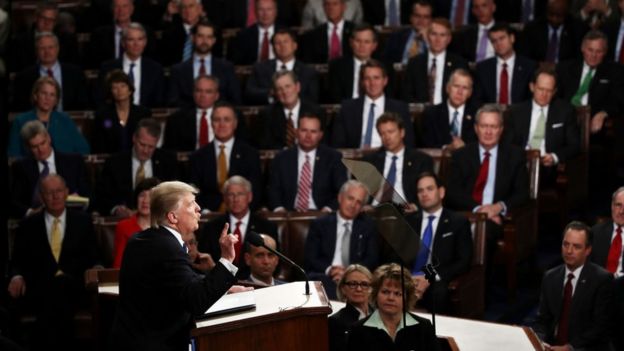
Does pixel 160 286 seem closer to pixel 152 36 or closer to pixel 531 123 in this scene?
pixel 531 123

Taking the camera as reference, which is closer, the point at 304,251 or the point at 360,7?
the point at 304,251

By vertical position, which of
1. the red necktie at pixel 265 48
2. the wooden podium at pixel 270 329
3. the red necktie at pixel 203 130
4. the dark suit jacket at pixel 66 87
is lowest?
the wooden podium at pixel 270 329

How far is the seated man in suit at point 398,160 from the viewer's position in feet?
21.7

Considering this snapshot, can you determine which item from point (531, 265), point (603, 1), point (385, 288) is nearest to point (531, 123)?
point (531, 265)

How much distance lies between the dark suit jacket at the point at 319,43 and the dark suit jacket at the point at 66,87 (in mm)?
1604

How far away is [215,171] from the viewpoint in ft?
22.7

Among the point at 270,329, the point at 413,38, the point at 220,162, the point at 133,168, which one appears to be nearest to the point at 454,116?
the point at 413,38

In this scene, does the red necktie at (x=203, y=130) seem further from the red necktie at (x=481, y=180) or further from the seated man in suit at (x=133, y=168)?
the red necktie at (x=481, y=180)

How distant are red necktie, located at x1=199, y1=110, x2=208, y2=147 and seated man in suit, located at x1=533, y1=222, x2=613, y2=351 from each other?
268 centimetres

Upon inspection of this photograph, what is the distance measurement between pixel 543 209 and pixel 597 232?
984mm

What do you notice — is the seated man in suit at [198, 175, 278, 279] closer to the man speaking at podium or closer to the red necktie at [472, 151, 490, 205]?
the red necktie at [472, 151, 490, 205]

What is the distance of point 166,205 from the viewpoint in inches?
144

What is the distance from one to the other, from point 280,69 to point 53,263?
229cm

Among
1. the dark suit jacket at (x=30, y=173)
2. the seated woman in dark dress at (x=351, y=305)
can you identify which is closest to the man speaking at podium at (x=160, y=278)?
the seated woman in dark dress at (x=351, y=305)
